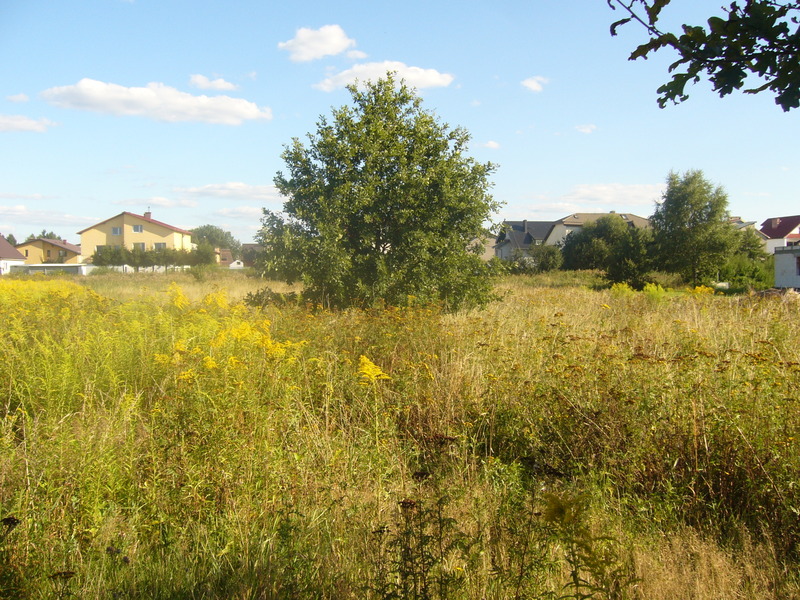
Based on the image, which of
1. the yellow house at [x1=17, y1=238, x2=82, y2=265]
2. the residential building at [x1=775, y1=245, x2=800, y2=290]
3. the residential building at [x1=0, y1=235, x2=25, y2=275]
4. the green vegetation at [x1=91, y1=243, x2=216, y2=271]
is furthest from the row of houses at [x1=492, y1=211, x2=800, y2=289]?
the yellow house at [x1=17, y1=238, x2=82, y2=265]

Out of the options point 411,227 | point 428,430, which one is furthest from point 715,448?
point 411,227

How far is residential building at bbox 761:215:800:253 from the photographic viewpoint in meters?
65.2

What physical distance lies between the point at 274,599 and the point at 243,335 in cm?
363

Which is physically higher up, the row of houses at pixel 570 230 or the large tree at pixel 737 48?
the row of houses at pixel 570 230

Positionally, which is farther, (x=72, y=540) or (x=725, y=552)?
(x=725, y=552)

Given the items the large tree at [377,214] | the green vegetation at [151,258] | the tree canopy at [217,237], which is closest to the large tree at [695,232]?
the large tree at [377,214]

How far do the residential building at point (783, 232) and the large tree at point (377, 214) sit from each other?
2587 inches

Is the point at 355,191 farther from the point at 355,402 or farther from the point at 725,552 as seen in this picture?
the point at 725,552

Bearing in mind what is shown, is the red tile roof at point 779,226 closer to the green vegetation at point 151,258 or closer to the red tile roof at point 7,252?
the green vegetation at point 151,258

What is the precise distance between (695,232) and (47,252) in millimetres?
69518

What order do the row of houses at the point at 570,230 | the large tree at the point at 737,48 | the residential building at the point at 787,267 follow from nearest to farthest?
1. the large tree at the point at 737,48
2. the residential building at the point at 787,267
3. the row of houses at the point at 570,230

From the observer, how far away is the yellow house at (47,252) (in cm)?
6819

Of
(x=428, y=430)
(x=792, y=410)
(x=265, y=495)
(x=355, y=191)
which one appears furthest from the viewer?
(x=355, y=191)

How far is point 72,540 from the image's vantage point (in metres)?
2.99
